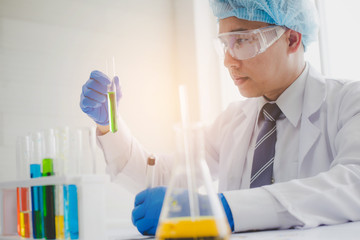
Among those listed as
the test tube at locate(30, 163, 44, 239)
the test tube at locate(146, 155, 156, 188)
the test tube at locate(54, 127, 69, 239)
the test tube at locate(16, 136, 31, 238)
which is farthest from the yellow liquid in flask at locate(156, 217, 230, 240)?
the test tube at locate(16, 136, 31, 238)

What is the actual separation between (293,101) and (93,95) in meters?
0.86

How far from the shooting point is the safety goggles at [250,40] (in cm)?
178

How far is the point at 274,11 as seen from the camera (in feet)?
5.86

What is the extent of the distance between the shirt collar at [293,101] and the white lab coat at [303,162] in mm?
29

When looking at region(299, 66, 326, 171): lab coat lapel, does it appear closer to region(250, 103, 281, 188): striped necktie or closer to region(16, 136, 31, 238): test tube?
region(250, 103, 281, 188): striped necktie

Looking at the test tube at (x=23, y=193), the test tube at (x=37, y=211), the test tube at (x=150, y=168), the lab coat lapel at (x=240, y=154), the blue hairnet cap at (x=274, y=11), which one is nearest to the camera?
the test tube at (x=150, y=168)

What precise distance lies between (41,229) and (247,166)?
38.2 inches

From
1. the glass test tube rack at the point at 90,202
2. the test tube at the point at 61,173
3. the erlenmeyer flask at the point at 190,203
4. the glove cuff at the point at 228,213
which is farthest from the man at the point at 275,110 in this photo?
the erlenmeyer flask at the point at 190,203

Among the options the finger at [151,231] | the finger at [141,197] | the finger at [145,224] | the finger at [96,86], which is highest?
the finger at [96,86]

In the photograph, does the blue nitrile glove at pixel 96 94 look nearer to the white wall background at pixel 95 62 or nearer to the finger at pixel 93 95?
the finger at pixel 93 95

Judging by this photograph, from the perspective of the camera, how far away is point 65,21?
282 cm

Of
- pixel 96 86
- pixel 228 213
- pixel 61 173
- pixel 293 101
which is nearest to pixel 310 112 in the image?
pixel 293 101

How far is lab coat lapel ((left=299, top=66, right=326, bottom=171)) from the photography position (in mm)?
1682

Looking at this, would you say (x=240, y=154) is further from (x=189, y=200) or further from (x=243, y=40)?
(x=189, y=200)
